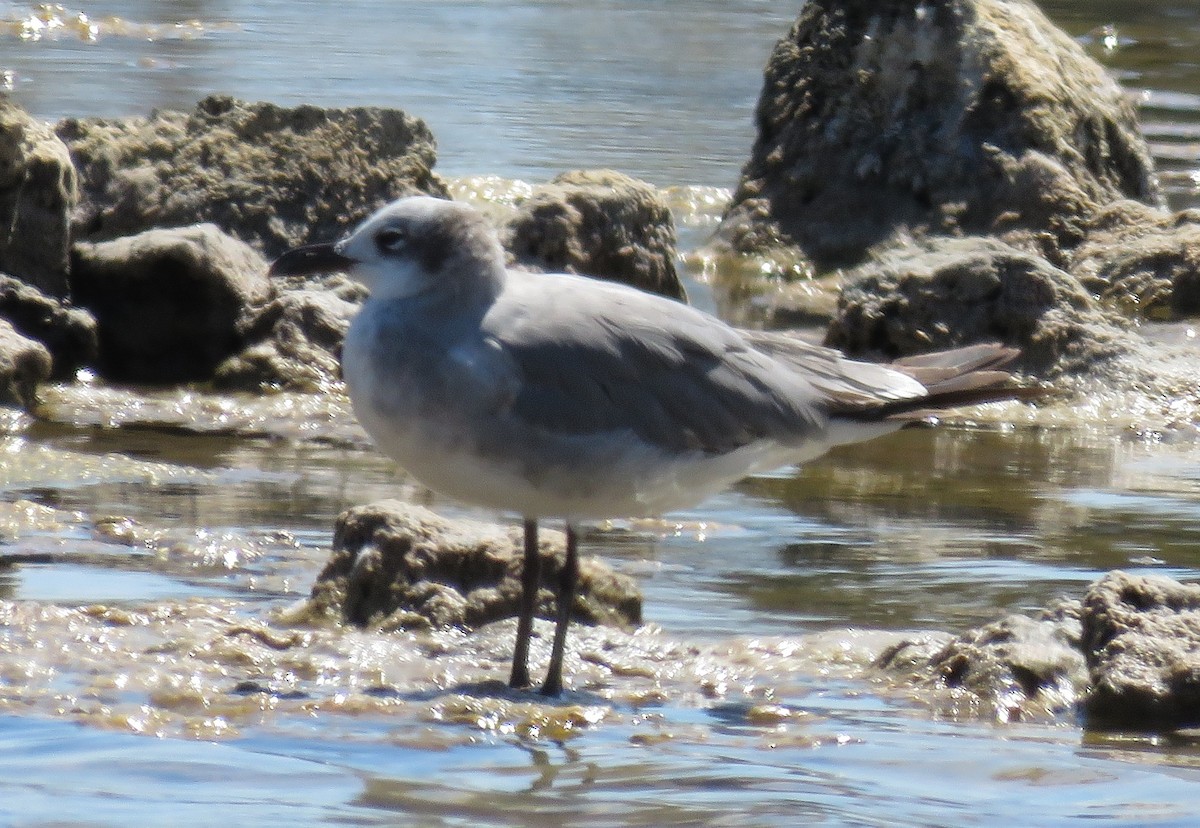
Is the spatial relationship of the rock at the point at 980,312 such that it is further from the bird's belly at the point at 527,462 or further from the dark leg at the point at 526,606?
the dark leg at the point at 526,606

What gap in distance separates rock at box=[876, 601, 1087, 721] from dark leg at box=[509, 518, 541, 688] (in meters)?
0.93

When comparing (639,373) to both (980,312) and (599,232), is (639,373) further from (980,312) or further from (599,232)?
(599,232)

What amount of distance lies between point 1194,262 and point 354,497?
17.8ft

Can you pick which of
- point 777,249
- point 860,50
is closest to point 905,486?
point 777,249

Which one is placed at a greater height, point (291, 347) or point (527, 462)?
point (527, 462)

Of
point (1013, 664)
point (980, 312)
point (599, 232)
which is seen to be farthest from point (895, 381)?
point (599, 232)

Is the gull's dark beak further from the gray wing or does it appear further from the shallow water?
the shallow water

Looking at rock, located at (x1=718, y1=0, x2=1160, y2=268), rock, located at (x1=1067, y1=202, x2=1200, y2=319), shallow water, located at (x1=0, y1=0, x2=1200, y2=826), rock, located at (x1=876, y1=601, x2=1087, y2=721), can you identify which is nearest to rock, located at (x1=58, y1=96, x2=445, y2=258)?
shallow water, located at (x1=0, y1=0, x2=1200, y2=826)

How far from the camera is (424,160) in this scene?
10.3 metres

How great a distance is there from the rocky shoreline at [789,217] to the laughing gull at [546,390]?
3438 mm

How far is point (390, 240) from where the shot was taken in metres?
5.02

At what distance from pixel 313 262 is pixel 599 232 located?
15.6 ft

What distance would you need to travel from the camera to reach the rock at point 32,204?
8.88 m

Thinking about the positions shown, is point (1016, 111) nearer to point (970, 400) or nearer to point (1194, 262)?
point (1194, 262)
